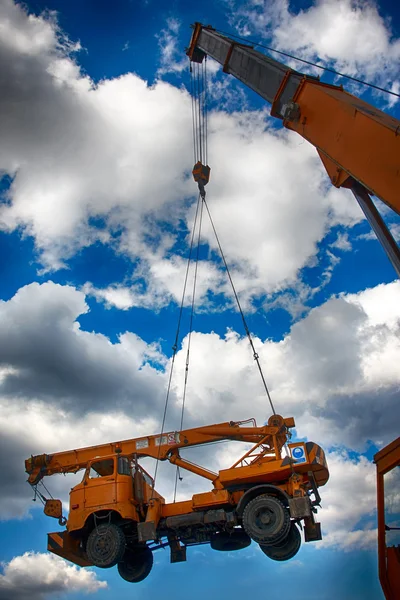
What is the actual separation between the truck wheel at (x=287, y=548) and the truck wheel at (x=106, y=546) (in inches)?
146

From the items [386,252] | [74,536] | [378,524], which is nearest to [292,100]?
[386,252]

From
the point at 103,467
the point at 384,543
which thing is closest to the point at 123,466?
the point at 103,467

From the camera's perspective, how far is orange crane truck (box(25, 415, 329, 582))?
12.2m

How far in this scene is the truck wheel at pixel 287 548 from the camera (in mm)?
12547

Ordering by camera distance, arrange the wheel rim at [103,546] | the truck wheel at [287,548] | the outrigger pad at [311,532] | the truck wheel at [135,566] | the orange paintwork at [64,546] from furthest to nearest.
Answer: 1. the truck wheel at [135,566]
2. the orange paintwork at [64,546]
3. the wheel rim at [103,546]
4. the truck wheel at [287,548]
5. the outrigger pad at [311,532]

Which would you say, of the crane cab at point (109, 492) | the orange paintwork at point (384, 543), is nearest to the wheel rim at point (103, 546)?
the crane cab at point (109, 492)

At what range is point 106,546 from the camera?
42.8 feet

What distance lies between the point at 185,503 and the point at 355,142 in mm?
10190

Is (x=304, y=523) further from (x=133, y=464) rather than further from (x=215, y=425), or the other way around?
(x=133, y=464)

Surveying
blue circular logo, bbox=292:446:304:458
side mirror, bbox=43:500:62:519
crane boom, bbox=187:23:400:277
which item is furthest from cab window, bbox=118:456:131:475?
crane boom, bbox=187:23:400:277

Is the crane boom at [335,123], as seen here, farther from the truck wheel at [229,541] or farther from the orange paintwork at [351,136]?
the truck wheel at [229,541]

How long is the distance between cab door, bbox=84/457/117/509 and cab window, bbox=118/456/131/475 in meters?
0.17

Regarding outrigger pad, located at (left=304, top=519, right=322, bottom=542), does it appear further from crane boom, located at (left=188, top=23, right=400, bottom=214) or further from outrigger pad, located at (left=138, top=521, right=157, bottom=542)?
crane boom, located at (left=188, top=23, right=400, bottom=214)

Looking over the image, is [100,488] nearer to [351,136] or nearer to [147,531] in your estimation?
[147,531]
